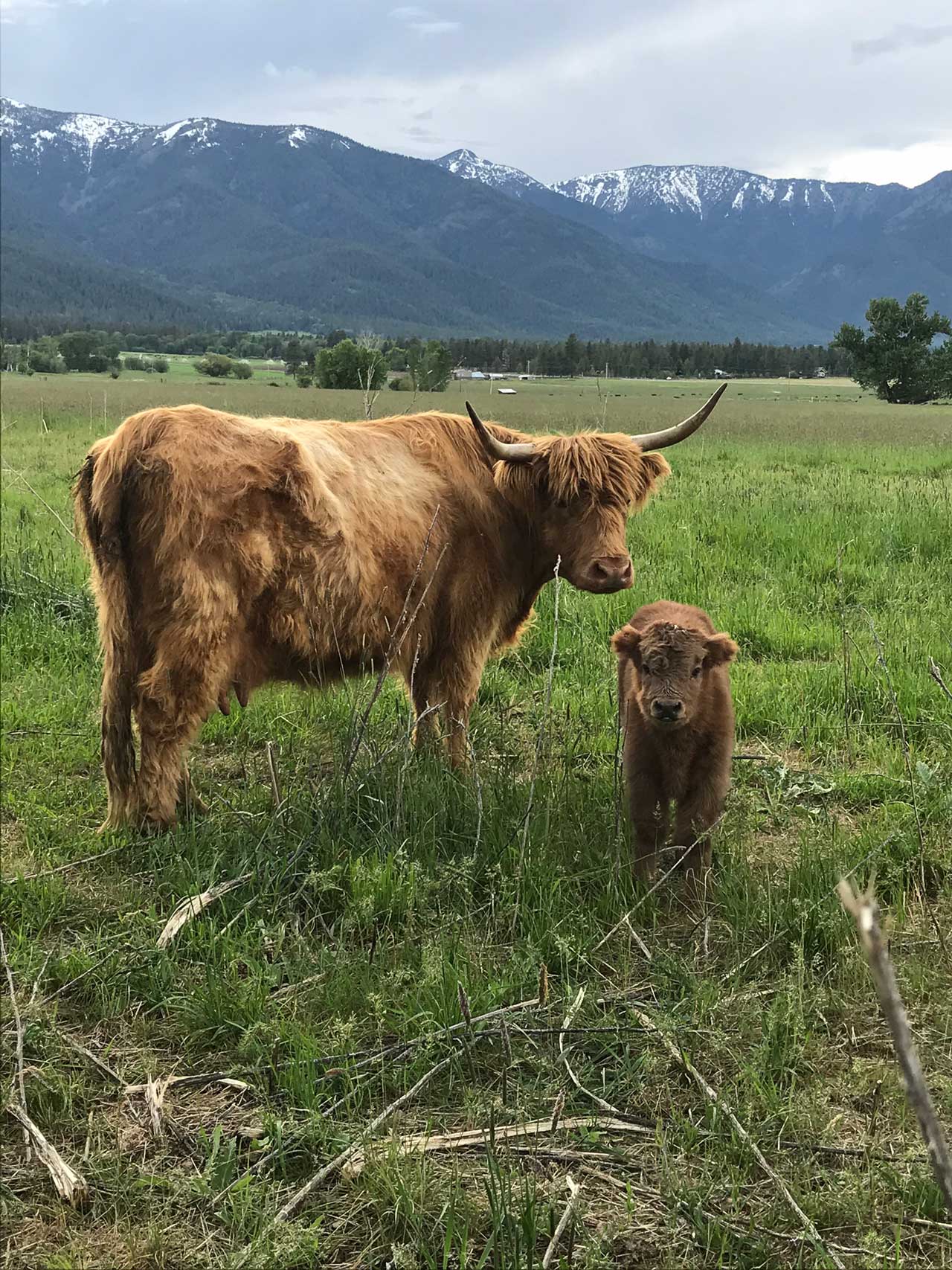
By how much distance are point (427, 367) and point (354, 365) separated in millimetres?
7545

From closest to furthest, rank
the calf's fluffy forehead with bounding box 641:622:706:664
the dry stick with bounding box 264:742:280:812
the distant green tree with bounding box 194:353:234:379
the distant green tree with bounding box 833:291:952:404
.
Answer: the calf's fluffy forehead with bounding box 641:622:706:664
the dry stick with bounding box 264:742:280:812
the distant green tree with bounding box 194:353:234:379
the distant green tree with bounding box 833:291:952:404

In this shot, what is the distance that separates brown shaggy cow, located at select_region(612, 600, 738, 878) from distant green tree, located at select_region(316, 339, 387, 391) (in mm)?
2944

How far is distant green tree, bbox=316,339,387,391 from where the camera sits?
7020mm

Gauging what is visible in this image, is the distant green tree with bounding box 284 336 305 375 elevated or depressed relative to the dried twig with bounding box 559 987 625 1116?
elevated

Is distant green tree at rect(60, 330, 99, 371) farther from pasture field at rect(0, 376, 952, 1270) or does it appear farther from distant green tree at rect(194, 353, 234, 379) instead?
pasture field at rect(0, 376, 952, 1270)

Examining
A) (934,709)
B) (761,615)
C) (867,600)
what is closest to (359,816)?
(934,709)

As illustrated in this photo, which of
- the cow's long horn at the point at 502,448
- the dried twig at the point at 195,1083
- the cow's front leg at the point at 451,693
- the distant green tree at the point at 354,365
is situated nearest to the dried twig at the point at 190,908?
the dried twig at the point at 195,1083

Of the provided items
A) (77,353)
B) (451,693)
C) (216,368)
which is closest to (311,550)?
(451,693)

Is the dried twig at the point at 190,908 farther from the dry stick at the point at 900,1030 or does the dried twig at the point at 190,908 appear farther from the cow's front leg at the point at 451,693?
the dry stick at the point at 900,1030

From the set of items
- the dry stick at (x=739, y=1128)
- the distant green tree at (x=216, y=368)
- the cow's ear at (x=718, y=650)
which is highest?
the distant green tree at (x=216, y=368)

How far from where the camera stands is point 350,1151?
2.22m

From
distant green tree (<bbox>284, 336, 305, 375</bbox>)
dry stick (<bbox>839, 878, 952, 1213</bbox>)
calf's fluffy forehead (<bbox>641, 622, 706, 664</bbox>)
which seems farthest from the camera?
distant green tree (<bbox>284, 336, 305, 375</bbox>)

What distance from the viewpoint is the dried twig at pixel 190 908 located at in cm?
304

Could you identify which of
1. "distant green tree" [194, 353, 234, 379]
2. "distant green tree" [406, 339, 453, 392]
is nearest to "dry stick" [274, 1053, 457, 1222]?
"distant green tree" [406, 339, 453, 392]
